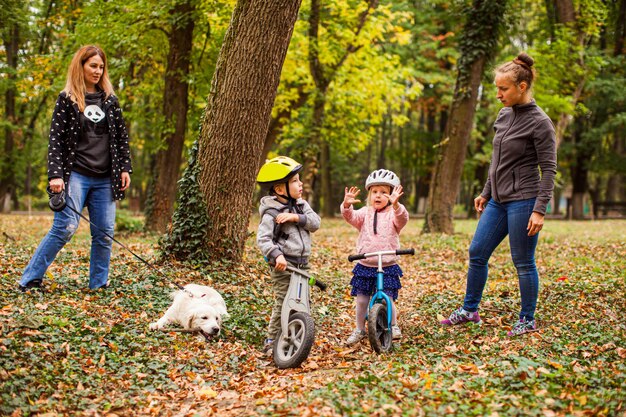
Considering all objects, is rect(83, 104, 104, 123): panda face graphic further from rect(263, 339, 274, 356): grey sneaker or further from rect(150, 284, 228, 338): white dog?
rect(263, 339, 274, 356): grey sneaker

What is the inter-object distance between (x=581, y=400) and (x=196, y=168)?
5.45m

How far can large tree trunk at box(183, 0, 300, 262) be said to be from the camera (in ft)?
24.8

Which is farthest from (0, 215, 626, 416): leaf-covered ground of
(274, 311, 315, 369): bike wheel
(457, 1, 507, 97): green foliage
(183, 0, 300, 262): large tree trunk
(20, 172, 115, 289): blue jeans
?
(457, 1, 507, 97): green foliage

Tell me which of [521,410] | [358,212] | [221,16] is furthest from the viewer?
[221,16]

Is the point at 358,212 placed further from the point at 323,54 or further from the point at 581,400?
the point at 323,54

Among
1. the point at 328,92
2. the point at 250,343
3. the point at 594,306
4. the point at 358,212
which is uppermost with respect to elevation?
the point at 328,92

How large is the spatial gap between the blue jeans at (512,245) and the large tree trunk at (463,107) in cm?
918

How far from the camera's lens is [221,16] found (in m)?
13.5

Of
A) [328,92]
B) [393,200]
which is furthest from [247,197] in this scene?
[328,92]

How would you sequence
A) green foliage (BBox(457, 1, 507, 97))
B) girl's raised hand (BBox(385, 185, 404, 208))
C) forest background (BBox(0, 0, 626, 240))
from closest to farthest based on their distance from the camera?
girl's raised hand (BBox(385, 185, 404, 208))
forest background (BBox(0, 0, 626, 240))
green foliage (BBox(457, 1, 507, 97))

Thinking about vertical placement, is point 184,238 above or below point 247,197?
below

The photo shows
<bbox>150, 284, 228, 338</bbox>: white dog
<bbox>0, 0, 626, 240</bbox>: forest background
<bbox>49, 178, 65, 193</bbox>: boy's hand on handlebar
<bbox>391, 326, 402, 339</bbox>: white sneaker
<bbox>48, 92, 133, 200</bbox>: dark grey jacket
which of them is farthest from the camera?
<bbox>0, 0, 626, 240</bbox>: forest background

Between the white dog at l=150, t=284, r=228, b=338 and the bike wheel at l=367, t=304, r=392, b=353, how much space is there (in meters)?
1.50

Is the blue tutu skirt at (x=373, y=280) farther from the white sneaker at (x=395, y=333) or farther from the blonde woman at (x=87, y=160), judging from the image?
the blonde woman at (x=87, y=160)
